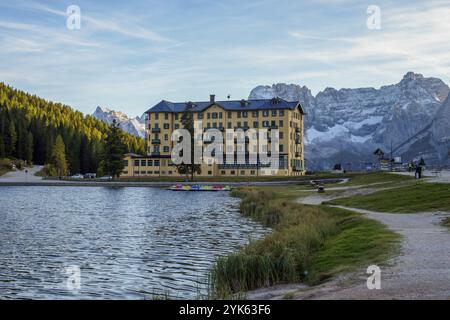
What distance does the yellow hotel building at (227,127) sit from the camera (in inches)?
5586

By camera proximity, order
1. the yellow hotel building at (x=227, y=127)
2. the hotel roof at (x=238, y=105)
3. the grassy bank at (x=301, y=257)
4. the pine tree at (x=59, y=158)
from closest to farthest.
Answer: the grassy bank at (x=301, y=257) → the yellow hotel building at (x=227, y=127) → the hotel roof at (x=238, y=105) → the pine tree at (x=59, y=158)

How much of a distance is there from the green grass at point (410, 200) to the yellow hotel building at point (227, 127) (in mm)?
88521

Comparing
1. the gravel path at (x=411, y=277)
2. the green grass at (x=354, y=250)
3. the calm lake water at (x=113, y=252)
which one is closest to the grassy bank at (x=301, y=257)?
the green grass at (x=354, y=250)

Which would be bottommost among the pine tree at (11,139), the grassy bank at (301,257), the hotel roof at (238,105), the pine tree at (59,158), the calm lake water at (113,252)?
the calm lake water at (113,252)

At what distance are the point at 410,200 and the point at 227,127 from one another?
108235 mm

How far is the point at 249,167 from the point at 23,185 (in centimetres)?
6032

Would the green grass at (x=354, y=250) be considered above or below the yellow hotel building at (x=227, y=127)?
below

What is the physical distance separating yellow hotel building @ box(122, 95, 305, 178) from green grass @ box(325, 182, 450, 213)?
290ft

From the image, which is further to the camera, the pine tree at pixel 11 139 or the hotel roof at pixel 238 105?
the pine tree at pixel 11 139

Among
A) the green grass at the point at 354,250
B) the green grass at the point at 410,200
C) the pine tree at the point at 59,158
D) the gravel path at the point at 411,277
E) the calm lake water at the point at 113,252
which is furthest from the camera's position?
the pine tree at the point at 59,158

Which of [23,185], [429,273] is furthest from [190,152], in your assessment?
[429,273]

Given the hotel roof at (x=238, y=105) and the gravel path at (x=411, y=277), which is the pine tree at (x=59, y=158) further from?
the gravel path at (x=411, y=277)

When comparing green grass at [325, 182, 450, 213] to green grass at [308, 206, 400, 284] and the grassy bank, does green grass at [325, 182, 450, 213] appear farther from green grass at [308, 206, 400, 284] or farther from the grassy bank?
green grass at [308, 206, 400, 284]

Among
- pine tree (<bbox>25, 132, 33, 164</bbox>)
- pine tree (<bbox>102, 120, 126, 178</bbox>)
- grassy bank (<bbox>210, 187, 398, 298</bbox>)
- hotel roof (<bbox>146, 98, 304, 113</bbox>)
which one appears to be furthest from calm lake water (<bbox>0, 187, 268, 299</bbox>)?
pine tree (<bbox>25, 132, 33, 164</bbox>)
